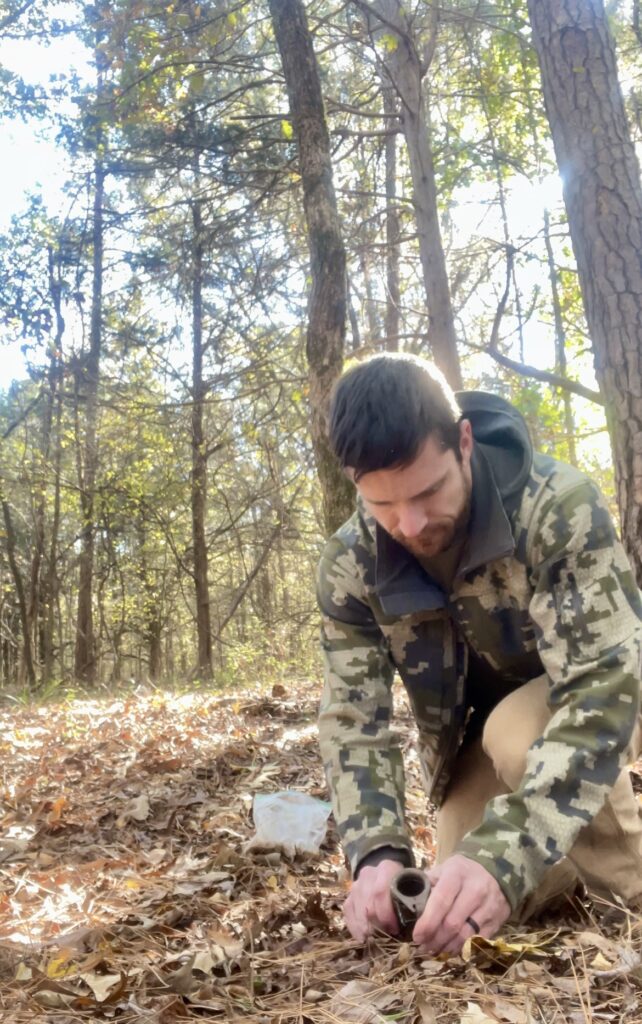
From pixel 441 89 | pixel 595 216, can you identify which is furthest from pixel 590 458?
pixel 595 216

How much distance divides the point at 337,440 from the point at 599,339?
301cm

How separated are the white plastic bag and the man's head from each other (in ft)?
5.16

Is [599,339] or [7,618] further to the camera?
[7,618]

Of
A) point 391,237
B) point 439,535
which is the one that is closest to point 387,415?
point 439,535

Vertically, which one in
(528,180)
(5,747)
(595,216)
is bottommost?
(5,747)

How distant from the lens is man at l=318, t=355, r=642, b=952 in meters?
2.00

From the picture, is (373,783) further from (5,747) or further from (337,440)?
(5,747)

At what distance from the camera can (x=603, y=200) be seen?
4.77 m

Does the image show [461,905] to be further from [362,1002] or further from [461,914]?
[362,1002]

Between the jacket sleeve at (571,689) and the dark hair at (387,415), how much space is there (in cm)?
38

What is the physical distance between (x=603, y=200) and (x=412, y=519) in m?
3.32

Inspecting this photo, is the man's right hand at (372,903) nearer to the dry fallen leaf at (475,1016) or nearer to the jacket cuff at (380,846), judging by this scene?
the jacket cuff at (380,846)

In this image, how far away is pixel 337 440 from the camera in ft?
7.11

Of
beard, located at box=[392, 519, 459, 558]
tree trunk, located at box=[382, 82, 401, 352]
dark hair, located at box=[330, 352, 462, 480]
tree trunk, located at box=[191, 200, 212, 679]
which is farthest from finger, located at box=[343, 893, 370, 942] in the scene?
tree trunk, located at box=[191, 200, 212, 679]
